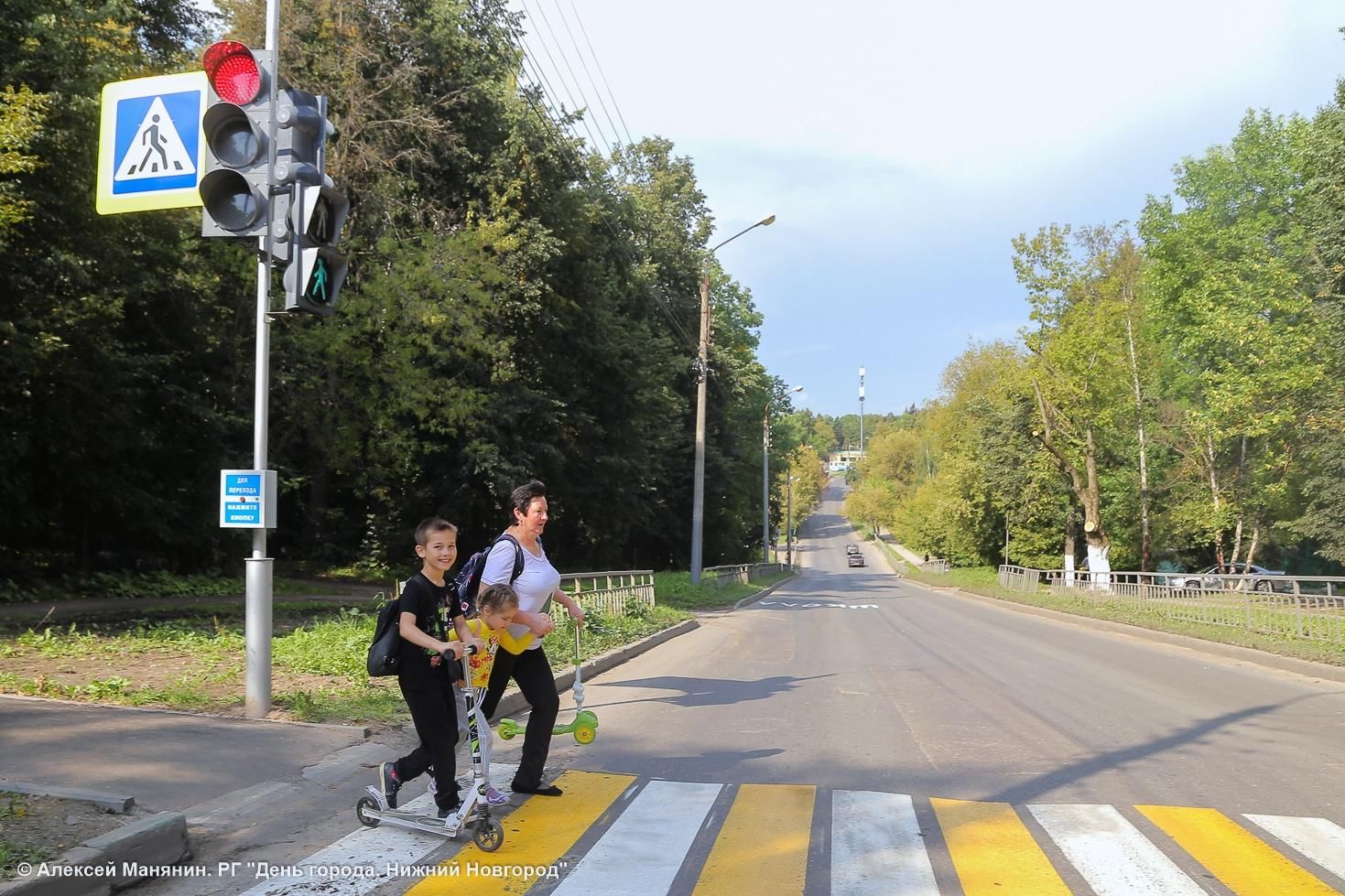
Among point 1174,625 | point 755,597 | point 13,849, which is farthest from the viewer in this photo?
point 755,597

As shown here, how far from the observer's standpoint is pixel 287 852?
4.88m

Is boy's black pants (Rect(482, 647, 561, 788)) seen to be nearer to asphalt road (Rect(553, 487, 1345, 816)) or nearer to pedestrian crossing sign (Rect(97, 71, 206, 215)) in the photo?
asphalt road (Rect(553, 487, 1345, 816))

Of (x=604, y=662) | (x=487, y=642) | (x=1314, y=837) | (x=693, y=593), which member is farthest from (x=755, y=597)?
(x=487, y=642)

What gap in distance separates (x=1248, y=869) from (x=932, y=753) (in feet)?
9.54

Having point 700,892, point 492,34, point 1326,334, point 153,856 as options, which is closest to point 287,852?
A: point 153,856

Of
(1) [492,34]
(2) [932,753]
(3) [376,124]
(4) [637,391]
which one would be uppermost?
(1) [492,34]

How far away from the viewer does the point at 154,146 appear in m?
7.84

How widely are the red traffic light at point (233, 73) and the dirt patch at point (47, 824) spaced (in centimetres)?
516

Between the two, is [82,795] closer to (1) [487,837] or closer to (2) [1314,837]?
(1) [487,837]

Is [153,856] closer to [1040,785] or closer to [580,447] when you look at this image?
[1040,785]

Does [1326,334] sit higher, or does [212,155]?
[1326,334]

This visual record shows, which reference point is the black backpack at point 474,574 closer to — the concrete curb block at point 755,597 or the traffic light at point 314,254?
the traffic light at point 314,254

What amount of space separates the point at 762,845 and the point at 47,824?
3.51 m

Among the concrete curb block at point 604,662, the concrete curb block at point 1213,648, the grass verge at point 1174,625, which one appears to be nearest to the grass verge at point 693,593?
the concrete curb block at point 604,662
